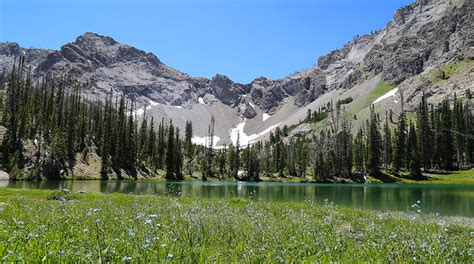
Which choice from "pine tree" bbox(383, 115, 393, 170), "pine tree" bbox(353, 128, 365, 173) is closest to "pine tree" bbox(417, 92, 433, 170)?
"pine tree" bbox(383, 115, 393, 170)

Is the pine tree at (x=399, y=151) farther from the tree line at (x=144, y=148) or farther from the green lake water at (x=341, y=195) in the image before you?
the green lake water at (x=341, y=195)

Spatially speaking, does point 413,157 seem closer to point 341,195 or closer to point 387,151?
point 387,151

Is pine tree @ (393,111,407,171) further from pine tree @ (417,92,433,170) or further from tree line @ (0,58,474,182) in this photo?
pine tree @ (417,92,433,170)

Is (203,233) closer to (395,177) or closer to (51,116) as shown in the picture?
(51,116)

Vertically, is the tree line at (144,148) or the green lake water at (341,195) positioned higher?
the tree line at (144,148)

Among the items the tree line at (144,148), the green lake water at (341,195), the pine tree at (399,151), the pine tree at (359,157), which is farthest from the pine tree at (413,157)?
the green lake water at (341,195)

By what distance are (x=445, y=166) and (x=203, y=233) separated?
147252 millimetres

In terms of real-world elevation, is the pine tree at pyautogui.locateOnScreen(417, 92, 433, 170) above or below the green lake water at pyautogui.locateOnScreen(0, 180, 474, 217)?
above

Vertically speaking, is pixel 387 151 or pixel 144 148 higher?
pixel 387 151

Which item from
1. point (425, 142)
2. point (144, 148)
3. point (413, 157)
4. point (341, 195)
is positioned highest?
point (425, 142)

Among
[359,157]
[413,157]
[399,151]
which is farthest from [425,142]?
[359,157]

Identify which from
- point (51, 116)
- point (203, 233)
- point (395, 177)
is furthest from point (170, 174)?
point (203, 233)

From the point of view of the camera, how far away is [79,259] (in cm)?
491

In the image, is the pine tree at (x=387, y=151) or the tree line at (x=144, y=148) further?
the pine tree at (x=387, y=151)
